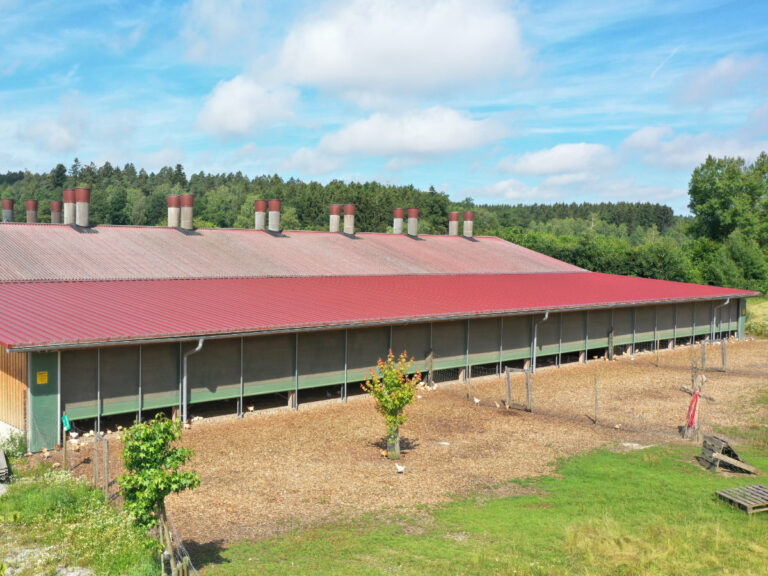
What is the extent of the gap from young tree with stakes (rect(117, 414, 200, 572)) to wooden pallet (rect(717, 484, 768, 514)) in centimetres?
1080

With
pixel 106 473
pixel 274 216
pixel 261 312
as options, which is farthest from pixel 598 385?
pixel 274 216

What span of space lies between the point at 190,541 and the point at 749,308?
178 feet

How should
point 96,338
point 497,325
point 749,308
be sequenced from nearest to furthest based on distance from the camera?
point 96,338
point 497,325
point 749,308

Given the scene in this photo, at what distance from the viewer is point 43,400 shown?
17172 millimetres

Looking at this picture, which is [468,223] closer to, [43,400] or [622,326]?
[622,326]

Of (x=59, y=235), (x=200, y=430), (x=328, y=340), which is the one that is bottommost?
(x=200, y=430)

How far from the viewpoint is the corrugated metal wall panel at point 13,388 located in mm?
17234

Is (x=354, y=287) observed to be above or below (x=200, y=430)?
above

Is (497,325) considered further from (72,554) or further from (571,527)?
(72,554)

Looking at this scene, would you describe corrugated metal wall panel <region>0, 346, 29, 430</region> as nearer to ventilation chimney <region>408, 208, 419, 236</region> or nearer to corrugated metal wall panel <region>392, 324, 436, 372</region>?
corrugated metal wall panel <region>392, 324, 436, 372</region>

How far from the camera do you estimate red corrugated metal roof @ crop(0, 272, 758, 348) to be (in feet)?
60.6

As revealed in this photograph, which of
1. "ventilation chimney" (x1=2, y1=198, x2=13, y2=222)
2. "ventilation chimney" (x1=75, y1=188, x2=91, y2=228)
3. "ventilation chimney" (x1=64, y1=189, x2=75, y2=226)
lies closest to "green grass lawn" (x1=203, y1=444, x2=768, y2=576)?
"ventilation chimney" (x1=75, y1=188, x2=91, y2=228)

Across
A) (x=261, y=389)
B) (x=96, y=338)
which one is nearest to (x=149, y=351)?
(x=96, y=338)

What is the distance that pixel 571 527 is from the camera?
12.5 metres
